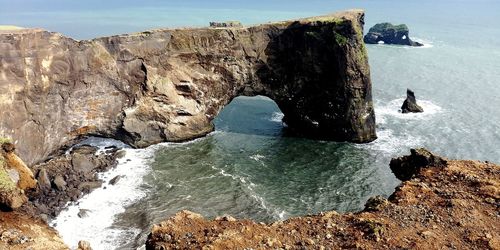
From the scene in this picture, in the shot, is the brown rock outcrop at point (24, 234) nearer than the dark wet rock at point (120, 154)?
Yes

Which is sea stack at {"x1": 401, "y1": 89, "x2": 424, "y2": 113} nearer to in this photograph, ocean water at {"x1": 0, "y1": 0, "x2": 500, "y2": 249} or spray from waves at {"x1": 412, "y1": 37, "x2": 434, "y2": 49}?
ocean water at {"x1": 0, "y1": 0, "x2": 500, "y2": 249}

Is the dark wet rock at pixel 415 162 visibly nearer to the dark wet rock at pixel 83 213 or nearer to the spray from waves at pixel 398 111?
the dark wet rock at pixel 83 213

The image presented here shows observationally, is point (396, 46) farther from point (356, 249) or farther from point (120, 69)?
point (356, 249)

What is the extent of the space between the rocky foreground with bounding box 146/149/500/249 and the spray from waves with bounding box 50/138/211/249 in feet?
44.8

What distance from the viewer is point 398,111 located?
57.4m

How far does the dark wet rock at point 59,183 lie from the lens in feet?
116

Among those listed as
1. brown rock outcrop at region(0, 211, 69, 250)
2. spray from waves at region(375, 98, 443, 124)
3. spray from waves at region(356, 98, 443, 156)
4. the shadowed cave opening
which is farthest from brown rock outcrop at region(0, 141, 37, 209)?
spray from waves at region(375, 98, 443, 124)

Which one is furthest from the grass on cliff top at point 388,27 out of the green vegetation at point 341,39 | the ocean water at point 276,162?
the green vegetation at point 341,39

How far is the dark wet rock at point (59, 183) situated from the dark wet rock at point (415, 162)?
87.7 ft

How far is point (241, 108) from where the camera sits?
57.8m

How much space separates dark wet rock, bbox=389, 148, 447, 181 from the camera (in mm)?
22734

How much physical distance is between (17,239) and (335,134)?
35091 mm

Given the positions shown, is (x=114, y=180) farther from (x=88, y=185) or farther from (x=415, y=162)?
(x=415, y=162)

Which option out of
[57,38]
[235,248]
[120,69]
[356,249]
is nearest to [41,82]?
[57,38]
